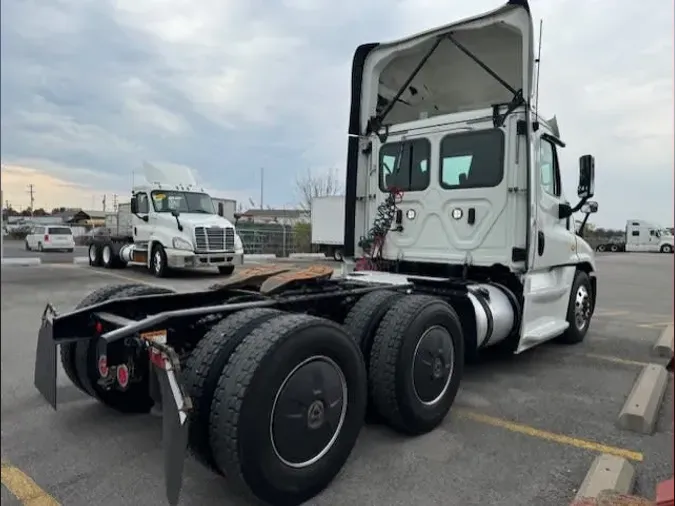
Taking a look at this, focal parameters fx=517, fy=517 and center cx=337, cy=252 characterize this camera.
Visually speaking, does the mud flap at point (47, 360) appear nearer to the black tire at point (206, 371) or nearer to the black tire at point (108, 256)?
the black tire at point (206, 371)

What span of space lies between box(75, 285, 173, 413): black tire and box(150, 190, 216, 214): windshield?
12.0 m

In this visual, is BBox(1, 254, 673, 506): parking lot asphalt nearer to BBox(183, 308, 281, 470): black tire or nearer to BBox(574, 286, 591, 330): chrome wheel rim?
BBox(183, 308, 281, 470): black tire

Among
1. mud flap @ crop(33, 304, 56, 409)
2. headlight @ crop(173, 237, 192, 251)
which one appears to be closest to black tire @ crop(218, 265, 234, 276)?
headlight @ crop(173, 237, 192, 251)

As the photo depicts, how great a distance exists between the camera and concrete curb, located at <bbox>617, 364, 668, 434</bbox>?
3.90 meters

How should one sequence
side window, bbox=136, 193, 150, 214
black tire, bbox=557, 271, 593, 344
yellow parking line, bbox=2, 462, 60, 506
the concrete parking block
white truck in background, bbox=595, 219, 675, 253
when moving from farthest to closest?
1. side window, bbox=136, 193, 150, 214
2. black tire, bbox=557, 271, 593, 344
3. yellow parking line, bbox=2, 462, 60, 506
4. white truck in background, bbox=595, 219, 675, 253
5. the concrete parking block

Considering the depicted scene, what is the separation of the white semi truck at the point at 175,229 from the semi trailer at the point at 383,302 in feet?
31.1

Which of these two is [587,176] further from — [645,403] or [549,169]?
[645,403]

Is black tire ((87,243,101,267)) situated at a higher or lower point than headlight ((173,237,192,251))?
lower

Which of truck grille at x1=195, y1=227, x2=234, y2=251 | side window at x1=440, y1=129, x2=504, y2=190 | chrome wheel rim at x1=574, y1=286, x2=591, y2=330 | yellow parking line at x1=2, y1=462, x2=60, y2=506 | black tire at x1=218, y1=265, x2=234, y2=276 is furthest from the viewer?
black tire at x1=218, y1=265, x2=234, y2=276

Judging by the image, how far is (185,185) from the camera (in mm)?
15734

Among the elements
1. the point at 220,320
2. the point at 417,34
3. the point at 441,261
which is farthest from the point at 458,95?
the point at 220,320

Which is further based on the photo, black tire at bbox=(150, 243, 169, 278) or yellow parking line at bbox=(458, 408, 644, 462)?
black tire at bbox=(150, 243, 169, 278)

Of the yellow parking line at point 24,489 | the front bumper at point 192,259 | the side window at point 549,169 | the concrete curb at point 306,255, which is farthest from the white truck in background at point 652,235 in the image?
the concrete curb at point 306,255

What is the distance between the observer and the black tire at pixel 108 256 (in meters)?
17.3
